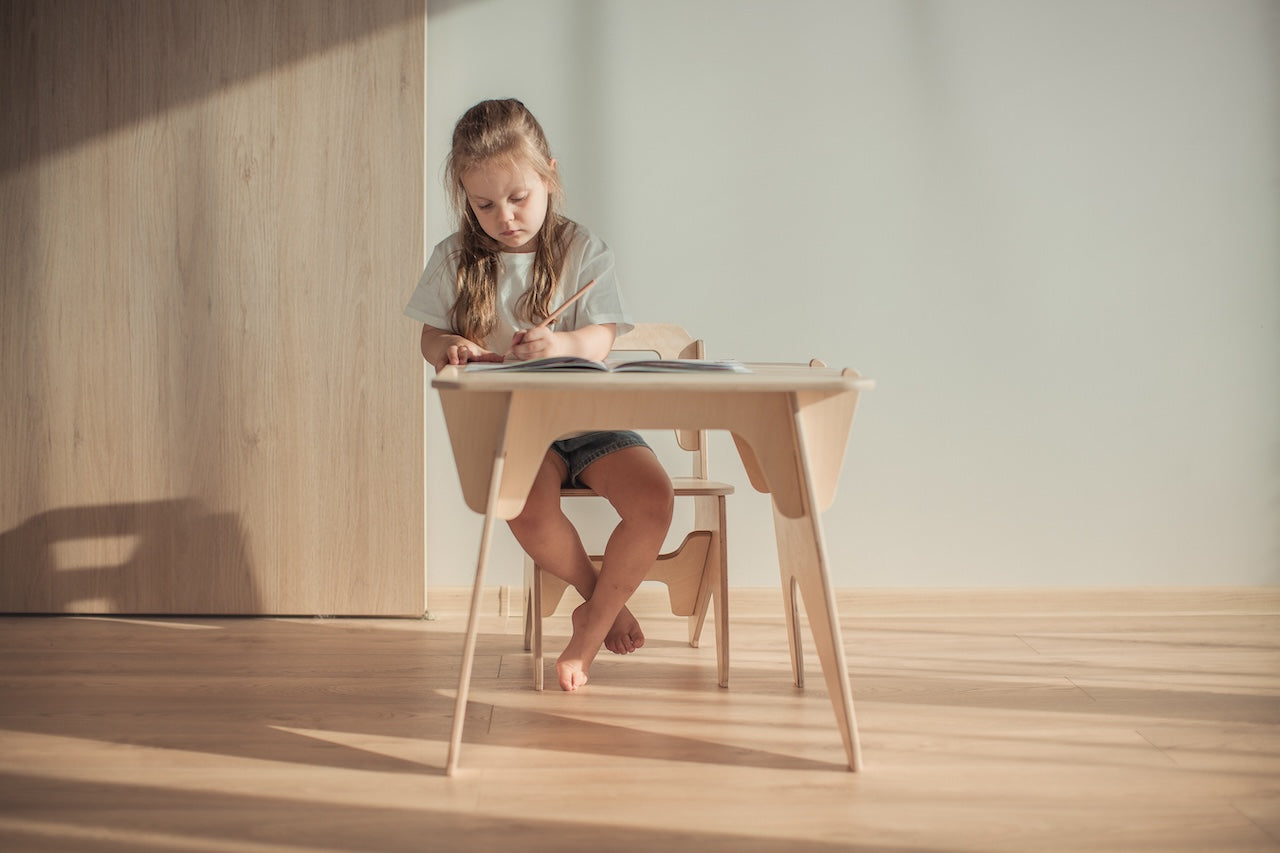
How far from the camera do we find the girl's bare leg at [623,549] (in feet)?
5.30

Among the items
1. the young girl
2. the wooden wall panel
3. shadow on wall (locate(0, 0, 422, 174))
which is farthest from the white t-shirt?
shadow on wall (locate(0, 0, 422, 174))

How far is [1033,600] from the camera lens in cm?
229

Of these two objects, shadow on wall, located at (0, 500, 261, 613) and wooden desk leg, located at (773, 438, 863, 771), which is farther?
shadow on wall, located at (0, 500, 261, 613)

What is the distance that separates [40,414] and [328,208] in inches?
30.9

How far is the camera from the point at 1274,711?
5.04ft

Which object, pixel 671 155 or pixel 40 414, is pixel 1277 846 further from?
pixel 40 414

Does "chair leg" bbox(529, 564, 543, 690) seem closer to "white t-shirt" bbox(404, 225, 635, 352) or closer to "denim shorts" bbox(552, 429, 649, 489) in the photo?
"denim shorts" bbox(552, 429, 649, 489)

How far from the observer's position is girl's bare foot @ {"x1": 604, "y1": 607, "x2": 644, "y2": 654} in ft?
5.64

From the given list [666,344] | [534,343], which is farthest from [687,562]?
[534,343]

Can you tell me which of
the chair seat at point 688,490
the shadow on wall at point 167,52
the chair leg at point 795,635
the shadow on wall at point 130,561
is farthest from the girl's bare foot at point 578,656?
the shadow on wall at point 167,52

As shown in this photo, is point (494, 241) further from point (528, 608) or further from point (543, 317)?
point (528, 608)

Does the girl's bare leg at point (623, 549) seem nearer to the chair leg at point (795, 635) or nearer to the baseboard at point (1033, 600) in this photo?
the chair leg at point (795, 635)

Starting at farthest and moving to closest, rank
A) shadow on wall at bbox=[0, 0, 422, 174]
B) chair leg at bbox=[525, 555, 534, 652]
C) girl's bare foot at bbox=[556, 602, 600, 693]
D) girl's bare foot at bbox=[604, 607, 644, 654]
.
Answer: shadow on wall at bbox=[0, 0, 422, 174] < chair leg at bbox=[525, 555, 534, 652] < girl's bare foot at bbox=[604, 607, 644, 654] < girl's bare foot at bbox=[556, 602, 600, 693]

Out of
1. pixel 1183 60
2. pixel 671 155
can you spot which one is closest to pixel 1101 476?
pixel 1183 60
